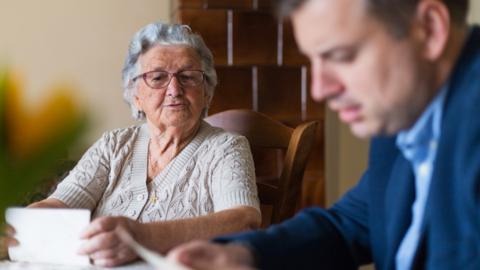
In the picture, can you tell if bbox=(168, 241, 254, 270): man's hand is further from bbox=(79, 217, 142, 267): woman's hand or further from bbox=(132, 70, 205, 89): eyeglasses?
bbox=(132, 70, 205, 89): eyeglasses

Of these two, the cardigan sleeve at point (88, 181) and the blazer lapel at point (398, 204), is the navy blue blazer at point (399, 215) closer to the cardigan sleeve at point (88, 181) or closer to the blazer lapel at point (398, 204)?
the blazer lapel at point (398, 204)

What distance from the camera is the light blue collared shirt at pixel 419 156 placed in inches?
30.0

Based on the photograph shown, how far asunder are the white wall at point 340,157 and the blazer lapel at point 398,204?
2412 millimetres

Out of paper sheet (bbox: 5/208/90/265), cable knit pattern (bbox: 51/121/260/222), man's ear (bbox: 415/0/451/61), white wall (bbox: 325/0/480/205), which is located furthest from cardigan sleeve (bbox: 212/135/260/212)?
white wall (bbox: 325/0/480/205)

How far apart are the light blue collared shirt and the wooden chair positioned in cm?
74

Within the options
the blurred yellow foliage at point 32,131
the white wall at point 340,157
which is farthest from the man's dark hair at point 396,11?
the white wall at point 340,157

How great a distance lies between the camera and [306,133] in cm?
164

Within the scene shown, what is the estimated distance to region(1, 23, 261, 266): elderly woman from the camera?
1.53 meters

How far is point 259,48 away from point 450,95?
79.2 inches

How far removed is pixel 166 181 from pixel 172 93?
0.24 meters

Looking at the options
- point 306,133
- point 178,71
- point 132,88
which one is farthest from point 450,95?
point 132,88

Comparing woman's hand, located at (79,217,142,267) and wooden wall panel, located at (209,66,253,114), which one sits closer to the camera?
woman's hand, located at (79,217,142,267)

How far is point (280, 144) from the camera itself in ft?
5.87

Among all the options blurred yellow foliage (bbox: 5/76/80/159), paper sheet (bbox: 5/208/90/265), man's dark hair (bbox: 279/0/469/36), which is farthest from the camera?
paper sheet (bbox: 5/208/90/265)
